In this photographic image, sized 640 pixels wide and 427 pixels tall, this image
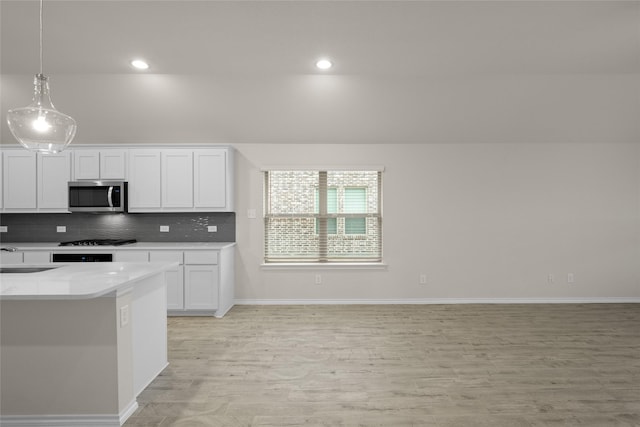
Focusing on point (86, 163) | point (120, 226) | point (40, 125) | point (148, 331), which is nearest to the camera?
point (40, 125)

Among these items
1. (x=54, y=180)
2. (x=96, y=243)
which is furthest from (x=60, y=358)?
(x=54, y=180)

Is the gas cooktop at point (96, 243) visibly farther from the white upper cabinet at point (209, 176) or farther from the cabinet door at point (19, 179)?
the white upper cabinet at point (209, 176)

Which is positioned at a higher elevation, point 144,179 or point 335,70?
point 335,70

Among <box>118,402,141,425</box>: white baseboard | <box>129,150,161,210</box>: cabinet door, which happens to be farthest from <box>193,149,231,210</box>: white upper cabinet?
<box>118,402,141,425</box>: white baseboard

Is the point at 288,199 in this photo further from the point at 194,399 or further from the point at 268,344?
the point at 194,399

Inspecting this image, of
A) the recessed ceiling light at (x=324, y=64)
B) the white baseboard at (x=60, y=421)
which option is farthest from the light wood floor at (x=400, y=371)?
the recessed ceiling light at (x=324, y=64)

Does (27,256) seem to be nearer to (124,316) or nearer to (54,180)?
(54,180)

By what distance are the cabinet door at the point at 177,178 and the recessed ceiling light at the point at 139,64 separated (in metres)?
1.13

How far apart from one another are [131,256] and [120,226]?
3.19 ft

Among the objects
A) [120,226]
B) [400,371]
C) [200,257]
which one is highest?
[120,226]

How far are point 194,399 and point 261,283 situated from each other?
110 inches

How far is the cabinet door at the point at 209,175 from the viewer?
5059 mm

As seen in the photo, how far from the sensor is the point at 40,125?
7.67 feet

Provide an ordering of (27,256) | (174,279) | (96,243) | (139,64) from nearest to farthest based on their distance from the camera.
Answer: (139,64) → (27,256) → (174,279) → (96,243)
